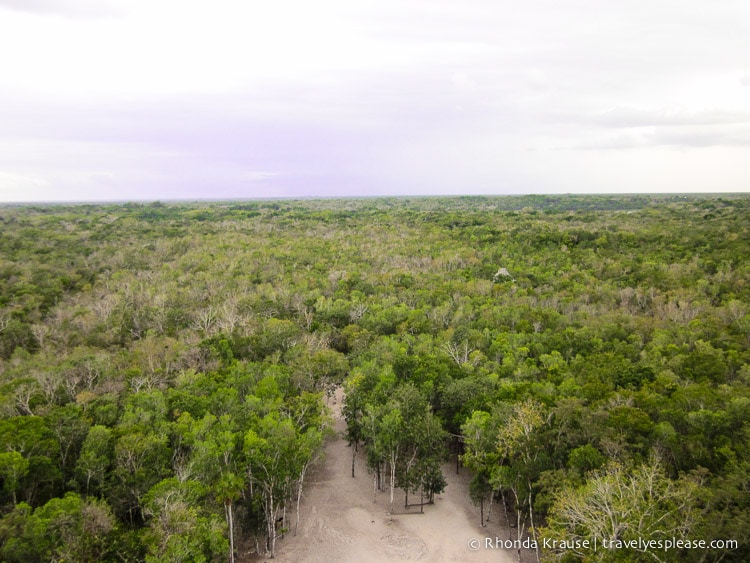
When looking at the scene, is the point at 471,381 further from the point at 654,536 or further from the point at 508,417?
the point at 654,536

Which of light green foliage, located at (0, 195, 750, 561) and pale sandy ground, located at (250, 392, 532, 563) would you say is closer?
light green foliage, located at (0, 195, 750, 561)

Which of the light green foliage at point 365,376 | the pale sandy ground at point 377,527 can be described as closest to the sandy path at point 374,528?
the pale sandy ground at point 377,527

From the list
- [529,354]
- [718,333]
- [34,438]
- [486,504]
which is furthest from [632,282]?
[34,438]

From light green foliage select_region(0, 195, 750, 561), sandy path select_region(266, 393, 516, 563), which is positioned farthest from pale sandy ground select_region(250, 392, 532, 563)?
light green foliage select_region(0, 195, 750, 561)

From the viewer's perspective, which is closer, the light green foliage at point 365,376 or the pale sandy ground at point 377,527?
the light green foliage at point 365,376

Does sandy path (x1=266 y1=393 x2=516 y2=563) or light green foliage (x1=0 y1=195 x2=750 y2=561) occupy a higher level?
light green foliage (x1=0 y1=195 x2=750 y2=561)

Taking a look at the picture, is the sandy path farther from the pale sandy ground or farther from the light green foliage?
the light green foliage

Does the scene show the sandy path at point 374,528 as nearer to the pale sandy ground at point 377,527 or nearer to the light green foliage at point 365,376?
the pale sandy ground at point 377,527

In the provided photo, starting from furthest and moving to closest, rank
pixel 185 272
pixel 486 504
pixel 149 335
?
1. pixel 185 272
2. pixel 149 335
3. pixel 486 504
